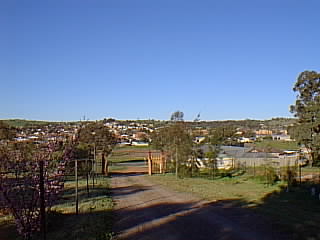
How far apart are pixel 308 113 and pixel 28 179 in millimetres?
31667

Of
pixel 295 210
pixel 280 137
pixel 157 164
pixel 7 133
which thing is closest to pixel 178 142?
pixel 157 164

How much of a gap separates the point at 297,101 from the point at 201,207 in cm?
2791

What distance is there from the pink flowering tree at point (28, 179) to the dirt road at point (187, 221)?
203cm

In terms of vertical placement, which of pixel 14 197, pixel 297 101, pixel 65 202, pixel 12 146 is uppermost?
pixel 297 101

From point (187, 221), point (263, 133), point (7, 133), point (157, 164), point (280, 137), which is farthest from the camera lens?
point (263, 133)

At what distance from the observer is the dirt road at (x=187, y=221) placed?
857 cm

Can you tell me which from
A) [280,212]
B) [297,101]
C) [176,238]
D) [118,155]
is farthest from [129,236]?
[118,155]

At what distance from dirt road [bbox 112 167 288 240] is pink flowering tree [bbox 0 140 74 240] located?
6.65 feet

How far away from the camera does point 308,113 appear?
34.9 metres

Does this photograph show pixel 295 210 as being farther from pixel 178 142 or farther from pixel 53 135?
pixel 178 142

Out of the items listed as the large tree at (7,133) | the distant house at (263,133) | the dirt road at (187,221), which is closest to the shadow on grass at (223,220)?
the dirt road at (187,221)

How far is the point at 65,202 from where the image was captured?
49.0 ft

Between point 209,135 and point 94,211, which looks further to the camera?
point 209,135

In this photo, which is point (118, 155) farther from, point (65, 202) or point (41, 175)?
point (41, 175)
